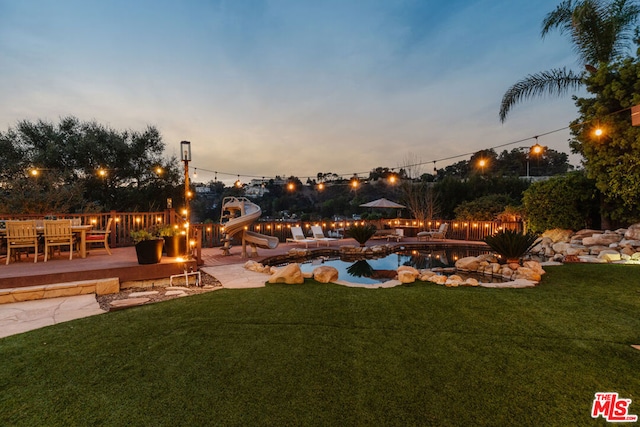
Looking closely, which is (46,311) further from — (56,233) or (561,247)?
(561,247)

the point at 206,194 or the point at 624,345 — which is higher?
the point at 206,194

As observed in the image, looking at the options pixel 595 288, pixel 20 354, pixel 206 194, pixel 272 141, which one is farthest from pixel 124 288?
pixel 206 194

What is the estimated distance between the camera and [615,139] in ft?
27.2

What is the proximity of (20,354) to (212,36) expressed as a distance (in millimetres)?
10581

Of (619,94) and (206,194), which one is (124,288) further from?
(206,194)

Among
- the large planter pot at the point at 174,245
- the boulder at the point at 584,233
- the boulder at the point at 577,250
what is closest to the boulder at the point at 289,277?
the large planter pot at the point at 174,245

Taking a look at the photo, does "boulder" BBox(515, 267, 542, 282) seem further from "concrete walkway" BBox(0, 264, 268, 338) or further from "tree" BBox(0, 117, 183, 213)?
"tree" BBox(0, 117, 183, 213)

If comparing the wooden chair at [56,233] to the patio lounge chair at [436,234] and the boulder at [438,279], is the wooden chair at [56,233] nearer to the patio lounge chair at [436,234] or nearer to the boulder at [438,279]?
the boulder at [438,279]

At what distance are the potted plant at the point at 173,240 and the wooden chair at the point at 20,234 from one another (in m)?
2.21

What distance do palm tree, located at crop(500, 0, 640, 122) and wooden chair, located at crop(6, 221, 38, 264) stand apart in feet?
43.5

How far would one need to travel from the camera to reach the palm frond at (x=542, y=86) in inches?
387

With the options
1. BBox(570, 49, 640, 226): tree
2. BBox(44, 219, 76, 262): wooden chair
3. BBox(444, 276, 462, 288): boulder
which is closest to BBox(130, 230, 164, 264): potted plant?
BBox(44, 219, 76, 262): wooden chair

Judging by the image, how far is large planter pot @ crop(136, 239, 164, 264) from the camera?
18.4 ft

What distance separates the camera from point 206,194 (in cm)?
2561
